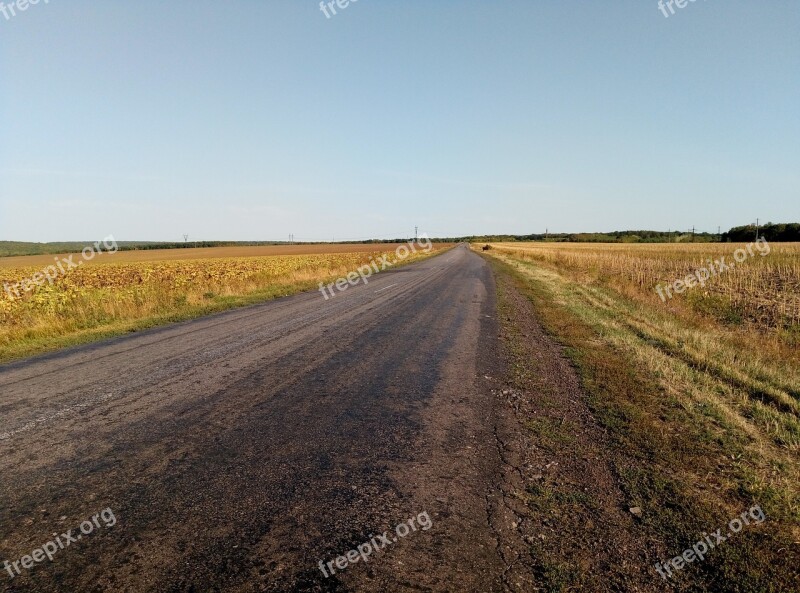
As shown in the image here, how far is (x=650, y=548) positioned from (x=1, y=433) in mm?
5998

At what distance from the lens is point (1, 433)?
4.54 metres

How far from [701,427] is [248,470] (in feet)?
15.4

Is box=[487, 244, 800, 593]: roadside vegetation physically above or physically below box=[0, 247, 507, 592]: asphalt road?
below

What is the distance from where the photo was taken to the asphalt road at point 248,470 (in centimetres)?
262

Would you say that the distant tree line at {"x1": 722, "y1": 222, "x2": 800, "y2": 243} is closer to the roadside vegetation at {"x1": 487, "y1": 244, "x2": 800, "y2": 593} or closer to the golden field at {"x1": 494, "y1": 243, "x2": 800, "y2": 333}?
the golden field at {"x1": 494, "y1": 243, "x2": 800, "y2": 333}

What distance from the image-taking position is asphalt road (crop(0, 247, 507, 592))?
8.61ft

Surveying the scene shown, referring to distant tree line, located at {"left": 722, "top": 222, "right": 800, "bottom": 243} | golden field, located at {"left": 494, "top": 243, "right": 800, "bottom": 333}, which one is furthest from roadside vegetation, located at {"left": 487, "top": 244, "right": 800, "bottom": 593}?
distant tree line, located at {"left": 722, "top": 222, "right": 800, "bottom": 243}

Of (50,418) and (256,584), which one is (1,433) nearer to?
(50,418)

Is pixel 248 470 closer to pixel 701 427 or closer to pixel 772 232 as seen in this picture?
pixel 701 427

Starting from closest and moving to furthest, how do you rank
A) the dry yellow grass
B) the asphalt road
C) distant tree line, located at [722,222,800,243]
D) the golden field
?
the asphalt road, the golden field, the dry yellow grass, distant tree line, located at [722,222,800,243]

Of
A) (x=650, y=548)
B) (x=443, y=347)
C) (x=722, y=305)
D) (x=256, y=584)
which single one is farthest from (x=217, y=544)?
(x=722, y=305)

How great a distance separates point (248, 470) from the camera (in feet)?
12.3

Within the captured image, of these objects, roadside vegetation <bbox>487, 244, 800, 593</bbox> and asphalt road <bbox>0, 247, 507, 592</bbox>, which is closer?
asphalt road <bbox>0, 247, 507, 592</bbox>

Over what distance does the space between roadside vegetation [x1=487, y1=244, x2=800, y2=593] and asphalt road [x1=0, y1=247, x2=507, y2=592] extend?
812 mm
